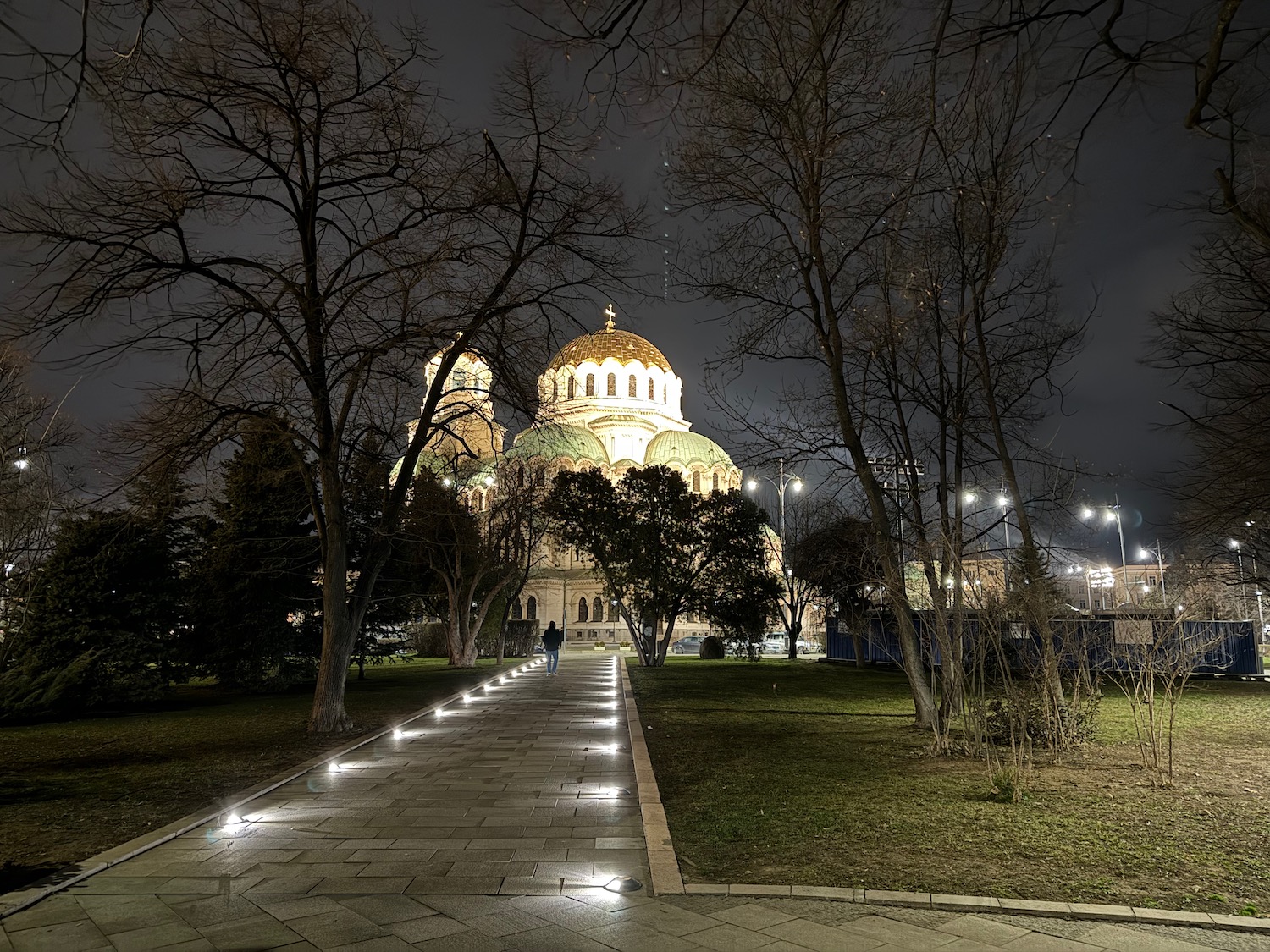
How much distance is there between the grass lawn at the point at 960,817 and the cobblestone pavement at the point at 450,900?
1.93 feet

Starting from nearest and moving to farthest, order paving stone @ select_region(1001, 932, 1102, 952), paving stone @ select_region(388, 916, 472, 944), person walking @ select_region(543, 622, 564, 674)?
paving stone @ select_region(1001, 932, 1102, 952)
paving stone @ select_region(388, 916, 472, 944)
person walking @ select_region(543, 622, 564, 674)

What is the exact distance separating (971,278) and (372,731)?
465 inches

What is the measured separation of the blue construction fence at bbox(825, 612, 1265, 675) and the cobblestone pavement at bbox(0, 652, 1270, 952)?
16.8ft

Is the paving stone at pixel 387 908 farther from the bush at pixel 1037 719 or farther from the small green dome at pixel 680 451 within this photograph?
the small green dome at pixel 680 451

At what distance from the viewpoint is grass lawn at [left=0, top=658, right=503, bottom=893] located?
21.8 feet

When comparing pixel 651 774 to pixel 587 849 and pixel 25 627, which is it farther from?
pixel 25 627

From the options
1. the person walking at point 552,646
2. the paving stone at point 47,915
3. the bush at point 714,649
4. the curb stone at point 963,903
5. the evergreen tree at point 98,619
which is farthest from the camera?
the bush at point 714,649

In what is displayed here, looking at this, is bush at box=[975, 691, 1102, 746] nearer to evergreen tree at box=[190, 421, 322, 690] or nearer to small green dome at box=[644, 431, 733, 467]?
evergreen tree at box=[190, 421, 322, 690]

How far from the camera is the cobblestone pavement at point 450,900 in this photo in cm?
432

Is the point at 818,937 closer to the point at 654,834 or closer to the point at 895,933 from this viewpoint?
the point at 895,933

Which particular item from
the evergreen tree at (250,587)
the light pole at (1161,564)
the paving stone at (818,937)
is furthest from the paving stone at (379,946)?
the evergreen tree at (250,587)

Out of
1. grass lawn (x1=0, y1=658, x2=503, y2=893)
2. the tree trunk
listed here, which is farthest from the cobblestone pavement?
the tree trunk

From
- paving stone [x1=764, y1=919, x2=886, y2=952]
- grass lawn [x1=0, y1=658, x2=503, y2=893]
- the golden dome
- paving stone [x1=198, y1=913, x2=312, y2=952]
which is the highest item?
the golden dome

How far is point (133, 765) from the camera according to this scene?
10.4 m
